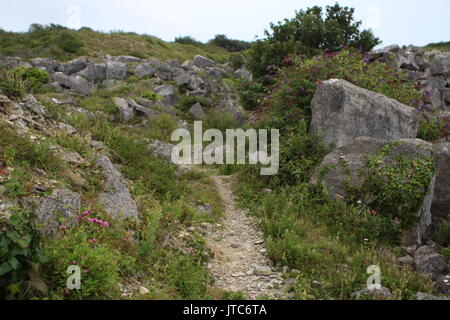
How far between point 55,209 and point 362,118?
26.2ft

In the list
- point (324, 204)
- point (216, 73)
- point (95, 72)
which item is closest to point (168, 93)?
point (95, 72)

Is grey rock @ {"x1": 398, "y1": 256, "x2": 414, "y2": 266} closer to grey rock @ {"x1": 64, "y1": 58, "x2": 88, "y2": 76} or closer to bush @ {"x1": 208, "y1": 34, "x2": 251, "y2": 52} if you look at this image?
grey rock @ {"x1": 64, "y1": 58, "x2": 88, "y2": 76}

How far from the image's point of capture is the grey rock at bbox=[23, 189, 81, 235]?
4414 mm

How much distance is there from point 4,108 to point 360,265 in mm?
7803

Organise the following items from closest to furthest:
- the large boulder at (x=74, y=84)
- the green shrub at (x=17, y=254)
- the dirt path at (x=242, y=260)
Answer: the green shrub at (x=17, y=254)
the dirt path at (x=242, y=260)
the large boulder at (x=74, y=84)

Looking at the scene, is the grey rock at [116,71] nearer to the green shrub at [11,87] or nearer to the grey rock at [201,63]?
the grey rock at [201,63]

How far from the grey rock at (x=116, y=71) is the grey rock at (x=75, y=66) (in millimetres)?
1443

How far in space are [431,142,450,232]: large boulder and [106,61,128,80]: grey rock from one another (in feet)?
55.5

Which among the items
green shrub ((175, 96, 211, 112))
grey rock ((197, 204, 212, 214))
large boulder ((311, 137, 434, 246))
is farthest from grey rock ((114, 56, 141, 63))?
large boulder ((311, 137, 434, 246))

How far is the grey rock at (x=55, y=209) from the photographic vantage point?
14.5 ft

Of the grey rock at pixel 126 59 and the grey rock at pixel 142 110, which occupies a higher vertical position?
the grey rock at pixel 126 59

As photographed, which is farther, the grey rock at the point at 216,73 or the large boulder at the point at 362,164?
the grey rock at the point at 216,73

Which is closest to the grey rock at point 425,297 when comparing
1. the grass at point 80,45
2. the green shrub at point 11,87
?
the green shrub at point 11,87
